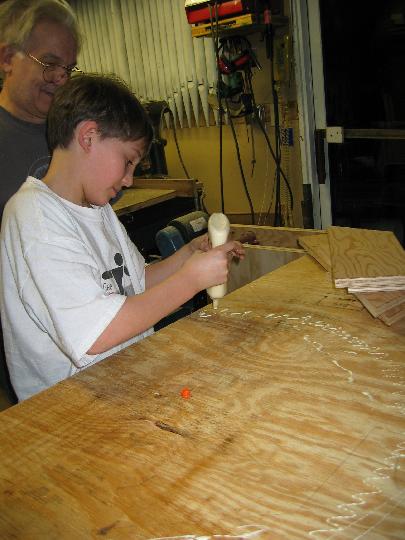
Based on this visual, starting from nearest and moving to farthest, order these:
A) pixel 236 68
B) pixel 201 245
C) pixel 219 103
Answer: pixel 201 245 < pixel 236 68 < pixel 219 103

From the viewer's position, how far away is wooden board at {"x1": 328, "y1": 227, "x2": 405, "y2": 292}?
1323mm

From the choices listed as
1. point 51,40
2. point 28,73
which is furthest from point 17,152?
point 51,40

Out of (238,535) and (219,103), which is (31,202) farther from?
(219,103)

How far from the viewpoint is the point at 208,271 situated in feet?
3.97

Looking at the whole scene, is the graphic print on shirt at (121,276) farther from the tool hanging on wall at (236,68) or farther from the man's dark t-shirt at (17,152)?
the tool hanging on wall at (236,68)

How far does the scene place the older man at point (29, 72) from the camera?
1593 millimetres

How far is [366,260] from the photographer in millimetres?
1461

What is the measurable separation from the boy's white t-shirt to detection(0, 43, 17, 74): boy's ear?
67 centimetres

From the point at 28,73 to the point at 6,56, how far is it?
10 cm

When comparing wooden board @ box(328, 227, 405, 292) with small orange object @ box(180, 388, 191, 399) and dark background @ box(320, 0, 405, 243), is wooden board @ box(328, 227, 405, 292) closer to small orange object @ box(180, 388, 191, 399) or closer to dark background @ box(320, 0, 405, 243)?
small orange object @ box(180, 388, 191, 399)

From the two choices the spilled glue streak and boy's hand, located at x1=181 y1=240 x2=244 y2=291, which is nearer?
the spilled glue streak

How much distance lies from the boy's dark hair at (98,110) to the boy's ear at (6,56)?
554mm

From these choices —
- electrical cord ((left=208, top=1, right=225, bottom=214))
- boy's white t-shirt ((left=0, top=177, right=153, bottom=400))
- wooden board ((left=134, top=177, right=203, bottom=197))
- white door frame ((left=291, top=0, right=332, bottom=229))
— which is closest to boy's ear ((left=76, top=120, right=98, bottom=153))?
boy's white t-shirt ((left=0, top=177, right=153, bottom=400))

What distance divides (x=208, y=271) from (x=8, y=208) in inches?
19.8
